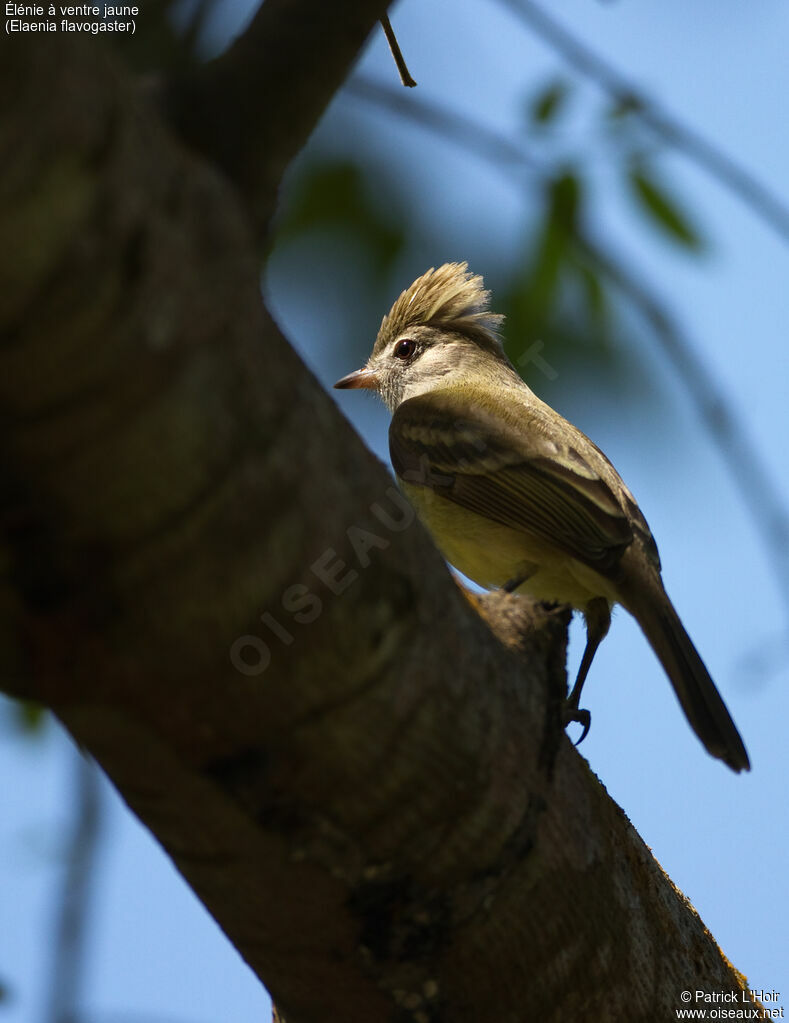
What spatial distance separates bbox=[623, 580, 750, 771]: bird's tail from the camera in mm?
3180

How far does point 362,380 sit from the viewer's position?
5762 millimetres

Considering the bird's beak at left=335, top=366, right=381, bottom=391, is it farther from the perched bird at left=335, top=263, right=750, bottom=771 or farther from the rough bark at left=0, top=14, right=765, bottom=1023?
the rough bark at left=0, top=14, right=765, bottom=1023

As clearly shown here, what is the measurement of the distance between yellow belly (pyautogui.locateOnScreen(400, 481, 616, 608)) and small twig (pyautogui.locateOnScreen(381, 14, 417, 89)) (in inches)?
72.8

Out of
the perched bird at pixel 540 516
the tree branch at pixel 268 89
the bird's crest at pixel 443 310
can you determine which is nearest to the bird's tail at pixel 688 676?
the perched bird at pixel 540 516

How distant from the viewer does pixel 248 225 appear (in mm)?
1325

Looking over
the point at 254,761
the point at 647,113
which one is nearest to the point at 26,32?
the point at 254,761

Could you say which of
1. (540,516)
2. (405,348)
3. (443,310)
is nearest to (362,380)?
(405,348)

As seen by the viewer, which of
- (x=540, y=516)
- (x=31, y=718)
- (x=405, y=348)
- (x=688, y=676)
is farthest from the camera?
(x=405, y=348)

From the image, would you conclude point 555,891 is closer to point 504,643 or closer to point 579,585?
point 504,643

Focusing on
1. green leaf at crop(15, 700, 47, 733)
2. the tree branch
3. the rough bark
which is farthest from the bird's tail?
the tree branch

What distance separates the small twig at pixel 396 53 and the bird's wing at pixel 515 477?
69.5 inches

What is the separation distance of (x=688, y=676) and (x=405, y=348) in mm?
2978

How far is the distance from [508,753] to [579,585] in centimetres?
214

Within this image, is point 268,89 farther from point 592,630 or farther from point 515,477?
point 592,630
